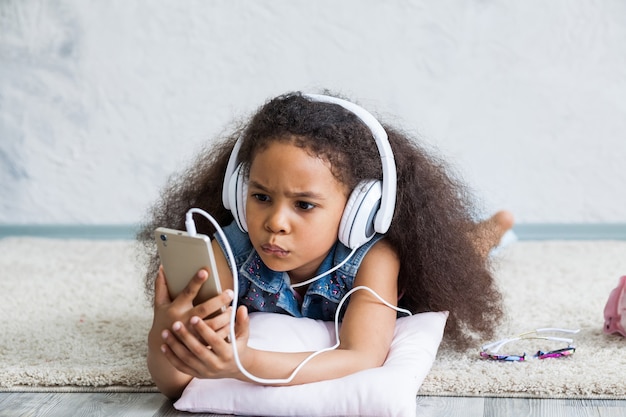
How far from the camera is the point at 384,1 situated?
9.84 ft

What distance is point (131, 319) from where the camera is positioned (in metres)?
2.02

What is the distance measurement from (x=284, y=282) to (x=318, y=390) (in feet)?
0.98

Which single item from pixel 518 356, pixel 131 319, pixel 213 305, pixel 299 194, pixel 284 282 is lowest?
pixel 131 319

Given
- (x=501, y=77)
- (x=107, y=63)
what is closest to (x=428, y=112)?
(x=501, y=77)

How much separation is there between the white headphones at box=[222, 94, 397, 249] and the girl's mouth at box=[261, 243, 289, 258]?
8 cm

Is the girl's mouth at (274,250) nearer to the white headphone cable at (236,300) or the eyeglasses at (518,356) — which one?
the white headphone cable at (236,300)

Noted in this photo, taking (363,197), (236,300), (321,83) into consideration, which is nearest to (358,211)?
(363,197)

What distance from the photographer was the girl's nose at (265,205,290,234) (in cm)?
141

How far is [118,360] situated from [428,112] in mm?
1663

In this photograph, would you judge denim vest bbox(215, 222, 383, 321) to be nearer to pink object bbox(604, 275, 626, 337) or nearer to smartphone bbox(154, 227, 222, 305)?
smartphone bbox(154, 227, 222, 305)

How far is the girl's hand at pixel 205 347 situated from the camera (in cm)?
126

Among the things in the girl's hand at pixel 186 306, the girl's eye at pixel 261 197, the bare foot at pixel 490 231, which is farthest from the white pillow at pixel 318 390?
the bare foot at pixel 490 231

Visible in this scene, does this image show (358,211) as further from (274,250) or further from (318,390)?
(318,390)

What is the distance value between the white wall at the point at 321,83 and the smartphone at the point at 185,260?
1695mm
